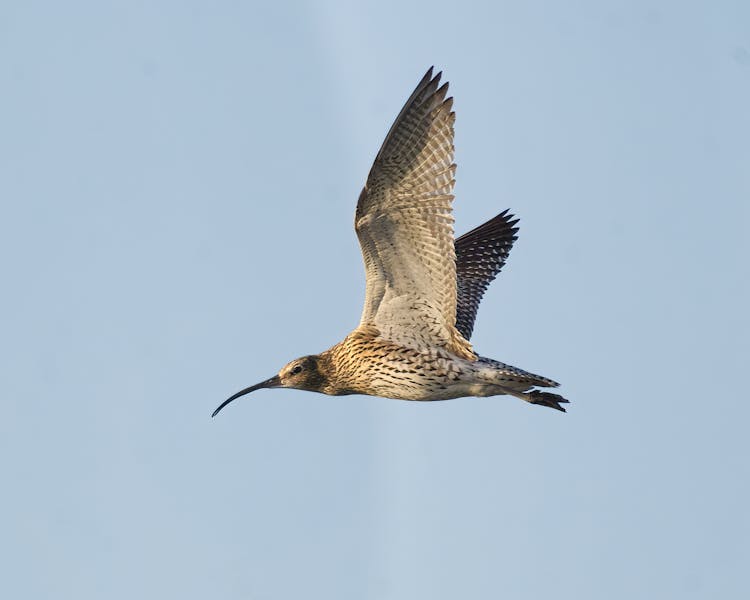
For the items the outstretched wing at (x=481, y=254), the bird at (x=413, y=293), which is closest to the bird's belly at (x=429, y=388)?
the bird at (x=413, y=293)

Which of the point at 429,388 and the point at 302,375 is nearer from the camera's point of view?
the point at 429,388

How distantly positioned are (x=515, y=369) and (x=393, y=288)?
200 centimetres

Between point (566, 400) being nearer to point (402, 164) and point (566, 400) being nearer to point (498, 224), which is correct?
point (402, 164)

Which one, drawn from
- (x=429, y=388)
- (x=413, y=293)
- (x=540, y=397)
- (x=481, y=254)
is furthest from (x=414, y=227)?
(x=481, y=254)

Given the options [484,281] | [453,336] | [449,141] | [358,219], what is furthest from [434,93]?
[484,281]

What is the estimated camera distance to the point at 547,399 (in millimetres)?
18781

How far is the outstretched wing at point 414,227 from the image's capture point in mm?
17438

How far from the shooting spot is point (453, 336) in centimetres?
1880

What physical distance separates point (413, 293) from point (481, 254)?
531 centimetres

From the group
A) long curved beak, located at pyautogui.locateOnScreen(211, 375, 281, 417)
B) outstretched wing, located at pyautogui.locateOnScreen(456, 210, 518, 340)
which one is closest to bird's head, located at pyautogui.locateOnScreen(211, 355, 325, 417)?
long curved beak, located at pyautogui.locateOnScreen(211, 375, 281, 417)

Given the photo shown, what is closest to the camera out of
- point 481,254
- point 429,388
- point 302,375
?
point 429,388

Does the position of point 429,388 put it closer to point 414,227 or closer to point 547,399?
point 547,399

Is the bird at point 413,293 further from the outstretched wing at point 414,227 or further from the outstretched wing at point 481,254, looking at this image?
the outstretched wing at point 481,254

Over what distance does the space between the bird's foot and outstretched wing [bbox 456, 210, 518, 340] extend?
431 centimetres
